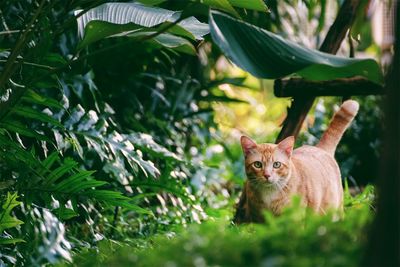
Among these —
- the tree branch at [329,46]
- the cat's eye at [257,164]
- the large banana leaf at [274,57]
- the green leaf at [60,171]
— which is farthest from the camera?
the tree branch at [329,46]

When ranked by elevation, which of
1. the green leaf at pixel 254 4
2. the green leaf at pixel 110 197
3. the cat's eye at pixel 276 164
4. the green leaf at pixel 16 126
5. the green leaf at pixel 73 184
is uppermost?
the green leaf at pixel 254 4

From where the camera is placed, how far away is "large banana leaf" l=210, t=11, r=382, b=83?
212 centimetres

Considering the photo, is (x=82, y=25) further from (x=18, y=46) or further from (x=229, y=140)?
(x=229, y=140)

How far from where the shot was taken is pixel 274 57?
2219mm

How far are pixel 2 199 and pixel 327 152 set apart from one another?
65.3 inches

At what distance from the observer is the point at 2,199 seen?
3252 millimetres

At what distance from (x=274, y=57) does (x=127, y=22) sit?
0.89 m

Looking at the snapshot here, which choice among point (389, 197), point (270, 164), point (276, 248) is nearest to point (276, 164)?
point (270, 164)

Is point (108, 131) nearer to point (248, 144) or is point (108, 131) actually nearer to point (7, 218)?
point (248, 144)

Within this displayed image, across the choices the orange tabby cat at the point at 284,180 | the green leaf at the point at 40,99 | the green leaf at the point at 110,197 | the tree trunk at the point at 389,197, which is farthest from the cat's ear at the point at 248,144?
the tree trunk at the point at 389,197

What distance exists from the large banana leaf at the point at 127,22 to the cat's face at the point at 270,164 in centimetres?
74

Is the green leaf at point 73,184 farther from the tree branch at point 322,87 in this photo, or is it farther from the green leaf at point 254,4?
the tree branch at point 322,87

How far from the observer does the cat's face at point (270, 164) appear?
3.62 meters

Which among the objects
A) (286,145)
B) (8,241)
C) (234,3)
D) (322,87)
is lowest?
(8,241)
